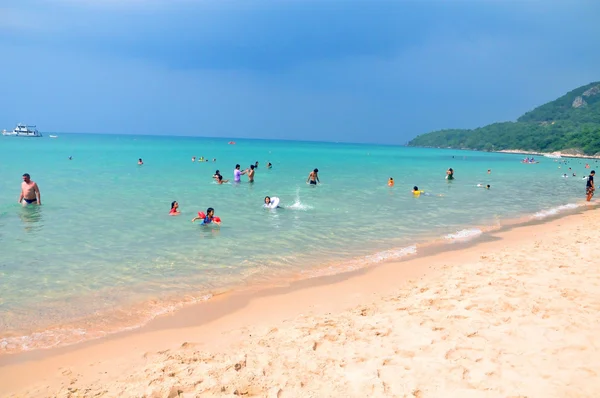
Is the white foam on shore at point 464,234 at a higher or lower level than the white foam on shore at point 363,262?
higher

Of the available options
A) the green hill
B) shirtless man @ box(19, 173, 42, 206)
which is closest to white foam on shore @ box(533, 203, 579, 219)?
shirtless man @ box(19, 173, 42, 206)

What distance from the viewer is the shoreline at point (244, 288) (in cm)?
575

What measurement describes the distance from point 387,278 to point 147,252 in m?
6.13

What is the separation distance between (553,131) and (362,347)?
144459 millimetres

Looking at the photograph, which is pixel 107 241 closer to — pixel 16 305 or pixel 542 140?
pixel 16 305

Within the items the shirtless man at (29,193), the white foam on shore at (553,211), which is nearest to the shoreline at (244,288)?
the white foam on shore at (553,211)

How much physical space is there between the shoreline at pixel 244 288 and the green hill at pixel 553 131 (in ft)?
321

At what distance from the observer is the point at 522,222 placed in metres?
15.8

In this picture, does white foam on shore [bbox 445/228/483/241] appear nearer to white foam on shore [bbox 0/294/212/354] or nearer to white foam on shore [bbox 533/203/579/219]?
white foam on shore [bbox 533/203/579/219]

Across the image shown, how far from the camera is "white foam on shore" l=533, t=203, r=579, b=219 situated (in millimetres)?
17516

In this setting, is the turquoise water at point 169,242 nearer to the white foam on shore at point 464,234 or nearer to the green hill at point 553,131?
the white foam on shore at point 464,234

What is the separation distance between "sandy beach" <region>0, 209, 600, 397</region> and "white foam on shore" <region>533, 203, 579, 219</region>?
35.3ft

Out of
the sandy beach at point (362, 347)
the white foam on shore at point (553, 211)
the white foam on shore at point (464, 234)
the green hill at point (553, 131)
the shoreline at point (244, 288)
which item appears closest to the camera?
the sandy beach at point (362, 347)

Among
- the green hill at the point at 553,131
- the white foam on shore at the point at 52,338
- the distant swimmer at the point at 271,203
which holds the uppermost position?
the green hill at the point at 553,131
